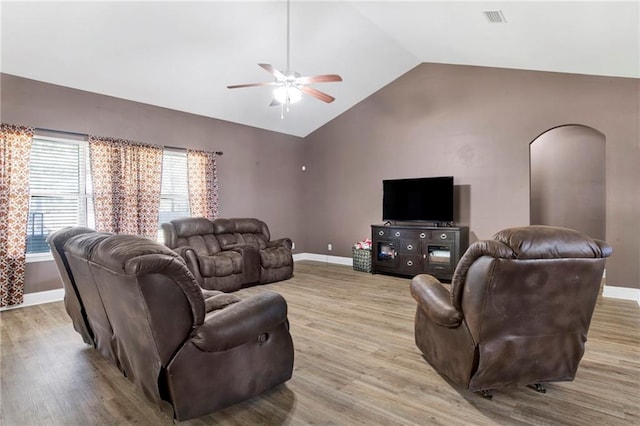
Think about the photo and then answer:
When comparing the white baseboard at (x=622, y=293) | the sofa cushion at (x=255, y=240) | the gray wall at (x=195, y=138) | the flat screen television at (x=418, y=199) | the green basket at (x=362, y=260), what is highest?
the gray wall at (x=195, y=138)

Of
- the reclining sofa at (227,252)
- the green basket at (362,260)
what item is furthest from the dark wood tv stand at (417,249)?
the reclining sofa at (227,252)

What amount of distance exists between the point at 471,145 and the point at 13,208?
6.71 m

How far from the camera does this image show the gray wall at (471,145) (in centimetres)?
446

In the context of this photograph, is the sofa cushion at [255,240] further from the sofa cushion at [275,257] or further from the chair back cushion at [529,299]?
the chair back cushion at [529,299]

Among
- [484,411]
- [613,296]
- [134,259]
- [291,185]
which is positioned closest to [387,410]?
[484,411]

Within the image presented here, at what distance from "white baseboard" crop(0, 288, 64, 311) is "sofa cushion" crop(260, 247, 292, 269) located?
283 cm

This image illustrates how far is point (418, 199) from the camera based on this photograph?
231 inches

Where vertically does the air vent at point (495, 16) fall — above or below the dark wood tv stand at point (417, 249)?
above

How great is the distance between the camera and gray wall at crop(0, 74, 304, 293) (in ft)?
14.4

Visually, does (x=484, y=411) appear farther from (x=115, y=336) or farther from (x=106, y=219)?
(x=106, y=219)

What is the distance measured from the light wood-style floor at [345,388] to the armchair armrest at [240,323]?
0.50 m

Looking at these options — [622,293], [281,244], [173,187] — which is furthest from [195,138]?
[622,293]

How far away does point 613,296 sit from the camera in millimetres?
4508

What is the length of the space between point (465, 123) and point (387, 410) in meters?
5.01
